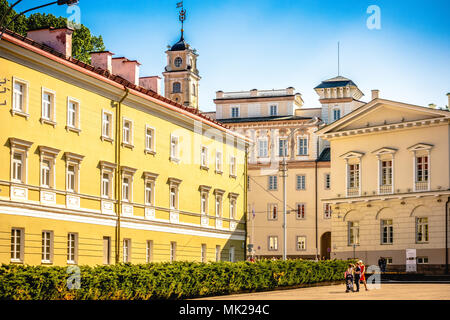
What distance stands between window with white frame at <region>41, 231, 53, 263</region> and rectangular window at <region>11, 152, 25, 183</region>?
3166mm

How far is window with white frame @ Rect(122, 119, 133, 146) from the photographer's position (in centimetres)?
4869

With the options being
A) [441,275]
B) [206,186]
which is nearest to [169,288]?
[206,186]

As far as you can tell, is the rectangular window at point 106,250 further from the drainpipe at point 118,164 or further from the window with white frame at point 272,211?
the window with white frame at point 272,211

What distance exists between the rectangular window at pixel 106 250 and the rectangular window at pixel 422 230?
30.1 meters

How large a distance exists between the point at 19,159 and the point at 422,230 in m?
37.9

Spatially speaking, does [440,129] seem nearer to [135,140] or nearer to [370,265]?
[370,265]

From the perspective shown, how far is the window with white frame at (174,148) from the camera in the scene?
5450 cm

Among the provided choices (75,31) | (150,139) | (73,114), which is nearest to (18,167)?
(73,114)

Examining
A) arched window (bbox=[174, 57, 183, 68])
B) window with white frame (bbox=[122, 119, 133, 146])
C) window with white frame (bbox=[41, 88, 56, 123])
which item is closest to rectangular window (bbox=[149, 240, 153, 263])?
window with white frame (bbox=[122, 119, 133, 146])

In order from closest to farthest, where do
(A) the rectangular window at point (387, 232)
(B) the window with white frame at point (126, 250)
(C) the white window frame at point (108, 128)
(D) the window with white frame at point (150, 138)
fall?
(C) the white window frame at point (108, 128)
(B) the window with white frame at point (126, 250)
(D) the window with white frame at point (150, 138)
(A) the rectangular window at point (387, 232)

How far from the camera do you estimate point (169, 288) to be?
3562 cm

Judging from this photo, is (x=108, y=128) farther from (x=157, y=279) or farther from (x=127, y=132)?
(x=157, y=279)

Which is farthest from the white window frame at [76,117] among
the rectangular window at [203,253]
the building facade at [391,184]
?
the building facade at [391,184]
